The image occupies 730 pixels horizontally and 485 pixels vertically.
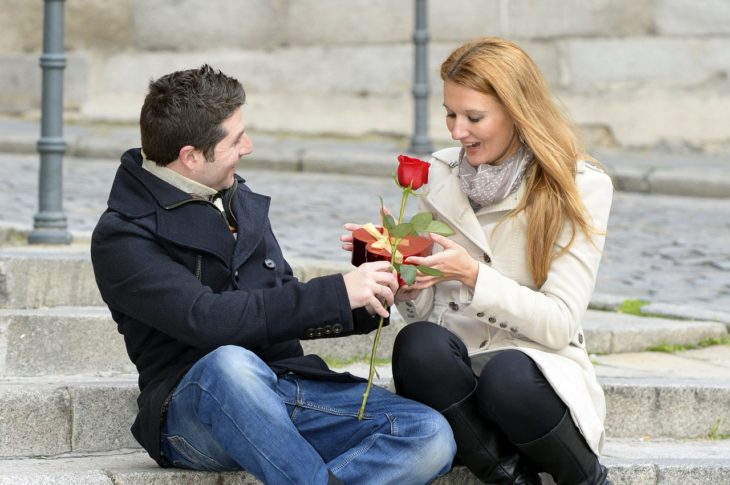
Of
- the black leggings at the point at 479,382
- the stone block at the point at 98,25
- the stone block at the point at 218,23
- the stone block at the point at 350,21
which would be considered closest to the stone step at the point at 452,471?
the black leggings at the point at 479,382

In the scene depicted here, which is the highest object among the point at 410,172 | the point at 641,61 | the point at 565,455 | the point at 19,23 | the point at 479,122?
the point at 19,23

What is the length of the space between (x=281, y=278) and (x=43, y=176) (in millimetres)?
2451

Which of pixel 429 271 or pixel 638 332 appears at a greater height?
pixel 429 271

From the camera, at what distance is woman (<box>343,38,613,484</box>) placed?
316 centimetres

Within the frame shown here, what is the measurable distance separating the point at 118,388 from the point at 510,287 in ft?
3.53

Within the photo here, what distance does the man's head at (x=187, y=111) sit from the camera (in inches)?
124

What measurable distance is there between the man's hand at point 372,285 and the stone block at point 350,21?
26.6 ft

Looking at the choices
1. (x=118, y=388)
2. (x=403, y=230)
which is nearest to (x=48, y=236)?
(x=118, y=388)

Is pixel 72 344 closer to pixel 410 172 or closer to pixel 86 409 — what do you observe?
pixel 86 409

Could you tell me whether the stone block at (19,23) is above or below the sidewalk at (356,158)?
above

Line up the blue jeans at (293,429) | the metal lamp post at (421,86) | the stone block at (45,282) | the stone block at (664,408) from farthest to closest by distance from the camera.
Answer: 1. the metal lamp post at (421,86)
2. the stone block at (45,282)
3. the stone block at (664,408)
4. the blue jeans at (293,429)

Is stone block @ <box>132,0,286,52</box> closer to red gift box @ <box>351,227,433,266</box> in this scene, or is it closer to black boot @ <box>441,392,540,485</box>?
red gift box @ <box>351,227,433,266</box>

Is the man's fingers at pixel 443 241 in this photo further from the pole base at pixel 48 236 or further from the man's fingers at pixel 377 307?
the pole base at pixel 48 236

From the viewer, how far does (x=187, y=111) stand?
3.16 m
